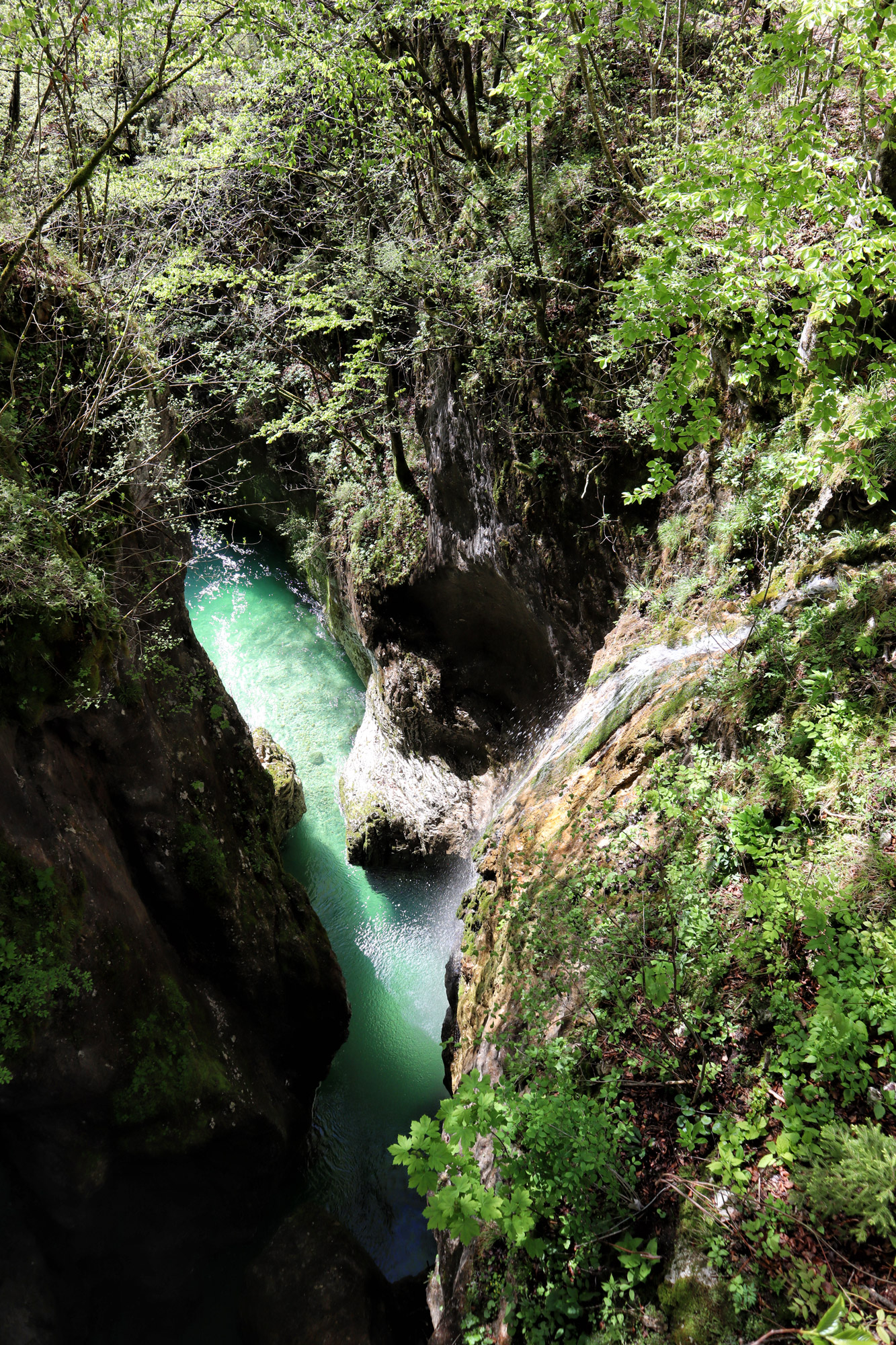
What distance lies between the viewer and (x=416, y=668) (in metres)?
10.7

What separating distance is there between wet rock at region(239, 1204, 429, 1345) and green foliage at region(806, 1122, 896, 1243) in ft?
18.8

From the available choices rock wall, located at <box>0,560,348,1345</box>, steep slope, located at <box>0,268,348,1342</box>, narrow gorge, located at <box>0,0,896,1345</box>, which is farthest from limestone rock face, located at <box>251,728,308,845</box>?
steep slope, located at <box>0,268,348,1342</box>

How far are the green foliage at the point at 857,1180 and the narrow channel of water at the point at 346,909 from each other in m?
6.72

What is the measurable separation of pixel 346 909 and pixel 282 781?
96.4 inches

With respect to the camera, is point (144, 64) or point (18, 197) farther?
point (144, 64)

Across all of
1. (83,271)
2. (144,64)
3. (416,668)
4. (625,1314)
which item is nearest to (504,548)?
(416,668)

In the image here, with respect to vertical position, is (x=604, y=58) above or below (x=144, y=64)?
below

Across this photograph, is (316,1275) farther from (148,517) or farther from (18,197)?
(18,197)

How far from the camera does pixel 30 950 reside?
497cm

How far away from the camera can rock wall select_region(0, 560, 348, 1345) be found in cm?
523

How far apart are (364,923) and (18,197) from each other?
1054 cm

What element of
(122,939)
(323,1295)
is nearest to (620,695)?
(122,939)

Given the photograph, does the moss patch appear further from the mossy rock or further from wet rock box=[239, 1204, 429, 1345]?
the mossy rock

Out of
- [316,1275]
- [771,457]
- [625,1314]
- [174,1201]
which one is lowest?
[316,1275]
